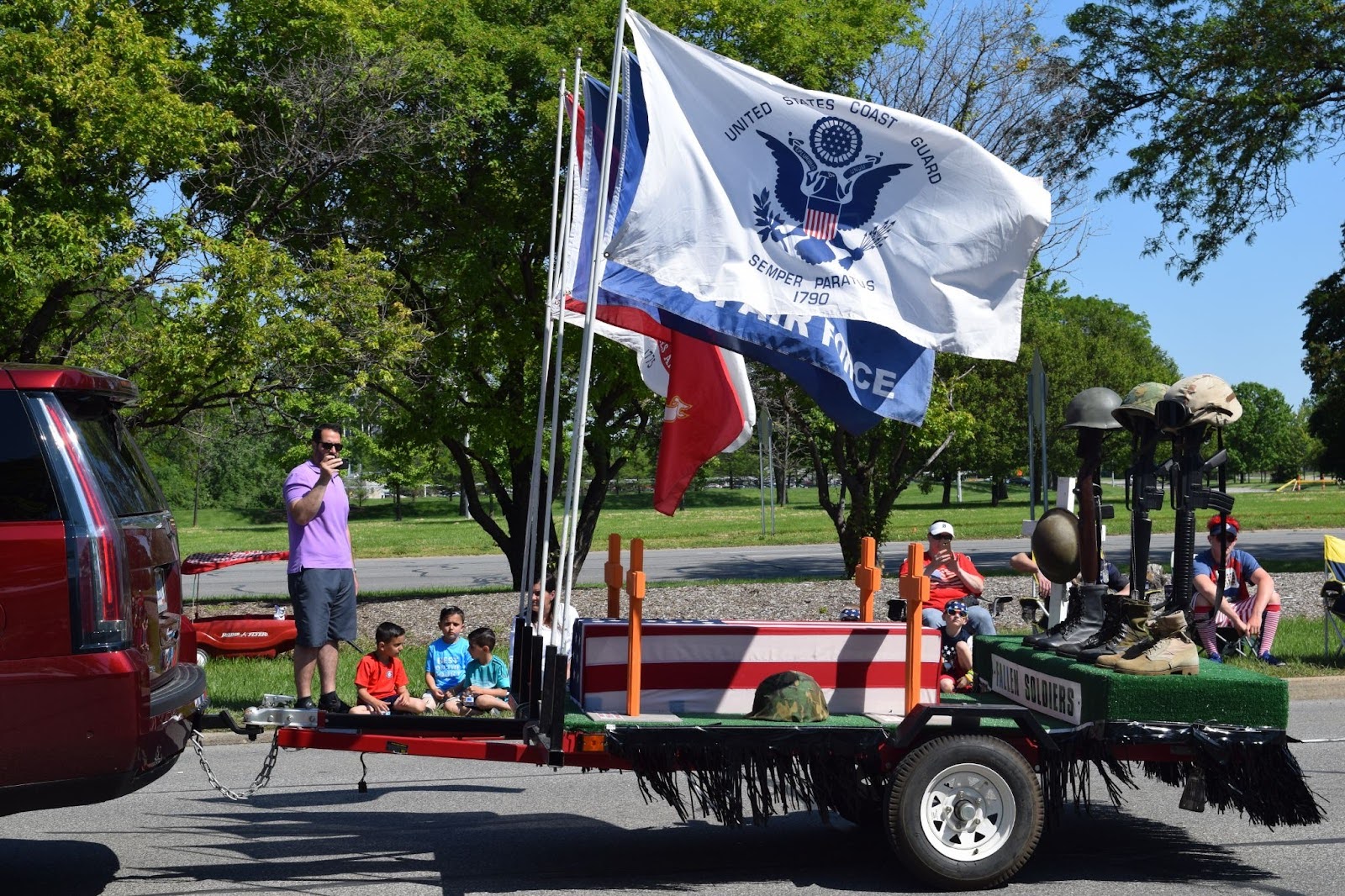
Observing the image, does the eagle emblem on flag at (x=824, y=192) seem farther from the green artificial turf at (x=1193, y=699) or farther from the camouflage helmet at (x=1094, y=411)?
the green artificial turf at (x=1193, y=699)

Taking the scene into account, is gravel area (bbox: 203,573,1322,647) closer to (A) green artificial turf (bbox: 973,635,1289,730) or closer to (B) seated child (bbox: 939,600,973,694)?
(B) seated child (bbox: 939,600,973,694)

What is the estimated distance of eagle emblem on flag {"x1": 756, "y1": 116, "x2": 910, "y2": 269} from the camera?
650 cm

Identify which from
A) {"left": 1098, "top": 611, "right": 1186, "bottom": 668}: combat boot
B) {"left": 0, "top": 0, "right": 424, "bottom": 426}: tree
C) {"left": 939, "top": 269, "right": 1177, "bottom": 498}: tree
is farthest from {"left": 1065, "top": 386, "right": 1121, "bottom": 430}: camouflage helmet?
{"left": 939, "top": 269, "right": 1177, "bottom": 498}: tree

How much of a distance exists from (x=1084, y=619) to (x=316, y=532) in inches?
160

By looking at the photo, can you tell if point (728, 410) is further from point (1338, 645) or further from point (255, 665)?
point (1338, 645)

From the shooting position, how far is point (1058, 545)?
24.0 ft

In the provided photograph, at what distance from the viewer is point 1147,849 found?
6.67m

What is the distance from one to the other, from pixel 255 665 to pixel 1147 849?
381 inches

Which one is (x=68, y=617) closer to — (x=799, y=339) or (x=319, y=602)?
(x=319, y=602)

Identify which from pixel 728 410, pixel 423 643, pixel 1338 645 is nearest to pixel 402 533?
pixel 423 643

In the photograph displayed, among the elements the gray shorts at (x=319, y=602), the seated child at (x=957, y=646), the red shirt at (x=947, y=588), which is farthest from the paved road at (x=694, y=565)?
the gray shorts at (x=319, y=602)

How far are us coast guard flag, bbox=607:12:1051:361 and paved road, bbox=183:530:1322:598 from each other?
1626 cm

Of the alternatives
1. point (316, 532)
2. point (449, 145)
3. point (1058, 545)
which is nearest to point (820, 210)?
point (1058, 545)

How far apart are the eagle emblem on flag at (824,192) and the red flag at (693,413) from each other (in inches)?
47.4
